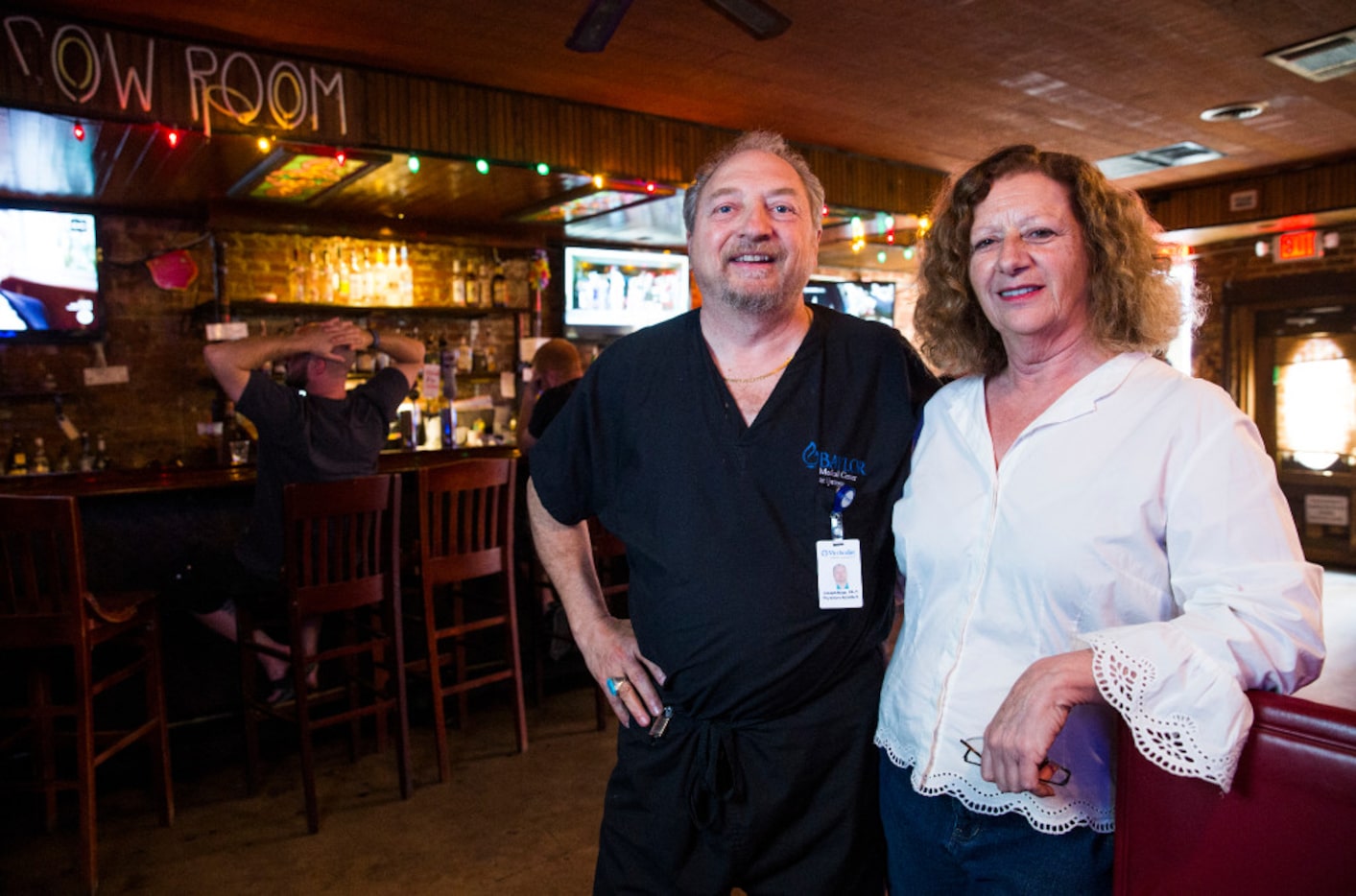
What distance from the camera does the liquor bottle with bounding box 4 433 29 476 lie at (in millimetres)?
5738

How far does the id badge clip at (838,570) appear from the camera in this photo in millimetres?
1509

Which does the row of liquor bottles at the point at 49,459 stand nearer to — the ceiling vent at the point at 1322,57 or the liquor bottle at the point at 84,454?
the liquor bottle at the point at 84,454

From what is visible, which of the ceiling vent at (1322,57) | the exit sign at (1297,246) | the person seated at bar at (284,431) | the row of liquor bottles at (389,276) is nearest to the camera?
the person seated at bar at (284,431)

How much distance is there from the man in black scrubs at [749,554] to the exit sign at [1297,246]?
322 inches

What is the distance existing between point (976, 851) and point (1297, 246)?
8776 millimetres

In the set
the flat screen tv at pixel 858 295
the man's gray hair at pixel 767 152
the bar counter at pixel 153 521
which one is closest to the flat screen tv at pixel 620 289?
the flat screen tv at pixel 858 295

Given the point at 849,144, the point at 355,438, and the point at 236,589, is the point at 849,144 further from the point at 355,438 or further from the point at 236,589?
the point at 236,589

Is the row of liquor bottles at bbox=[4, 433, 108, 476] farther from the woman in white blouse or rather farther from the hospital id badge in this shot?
the woman in white blouse

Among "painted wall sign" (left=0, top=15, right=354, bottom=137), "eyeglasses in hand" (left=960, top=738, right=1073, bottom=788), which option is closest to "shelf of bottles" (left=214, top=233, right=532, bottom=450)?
"painted wall sign" (left=0, top=15, right=354, bottom=137)

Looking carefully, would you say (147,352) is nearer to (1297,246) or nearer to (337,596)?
(337,596)

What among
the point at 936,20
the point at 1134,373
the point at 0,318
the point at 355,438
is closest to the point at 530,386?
the point at 355,438

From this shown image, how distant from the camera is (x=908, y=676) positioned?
4.61ft

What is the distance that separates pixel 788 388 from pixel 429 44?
336cm

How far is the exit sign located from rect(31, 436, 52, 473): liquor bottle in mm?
10034
